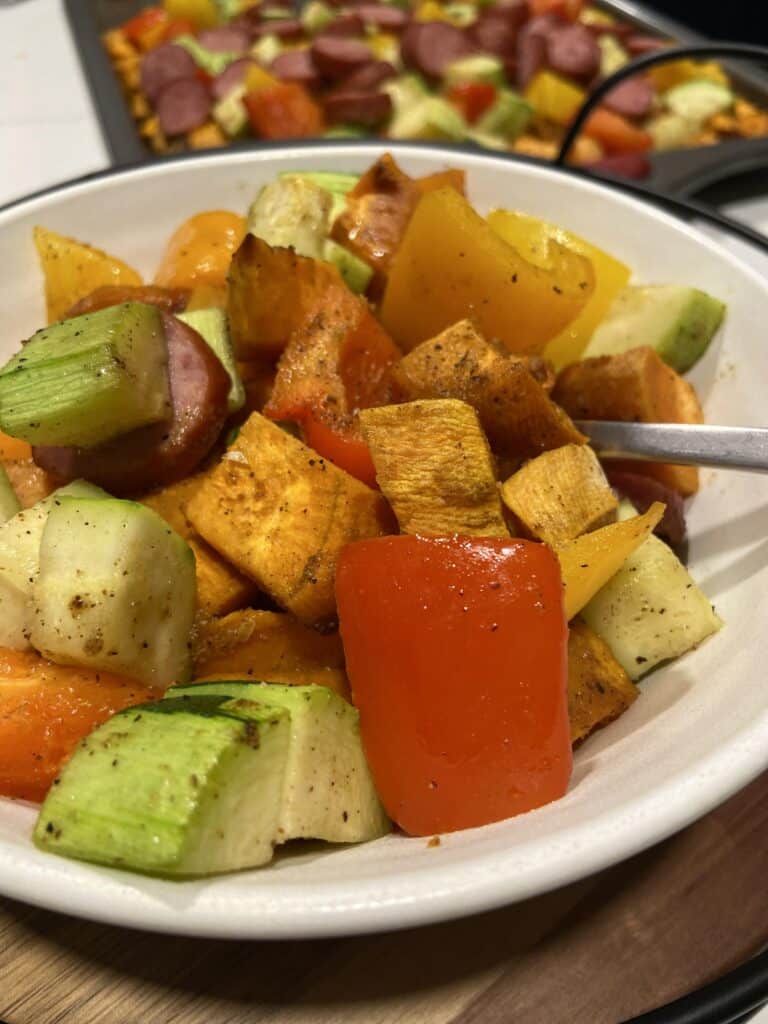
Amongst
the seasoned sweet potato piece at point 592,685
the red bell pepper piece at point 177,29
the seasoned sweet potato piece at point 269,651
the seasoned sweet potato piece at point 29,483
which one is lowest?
the seasoned sweet potato piece at point 592,685

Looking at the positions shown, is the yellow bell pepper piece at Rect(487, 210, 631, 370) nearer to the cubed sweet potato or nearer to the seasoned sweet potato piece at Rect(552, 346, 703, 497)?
the seasoned sweet potato piece at Rect(552, 346, 703, 497)

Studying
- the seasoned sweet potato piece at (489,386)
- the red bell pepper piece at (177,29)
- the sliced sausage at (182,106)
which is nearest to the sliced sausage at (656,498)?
the seasoned sweet potato piece at (489,386)

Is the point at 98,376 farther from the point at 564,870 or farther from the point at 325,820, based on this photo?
the point at 564,870

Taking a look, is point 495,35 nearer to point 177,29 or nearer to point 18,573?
point 177,29

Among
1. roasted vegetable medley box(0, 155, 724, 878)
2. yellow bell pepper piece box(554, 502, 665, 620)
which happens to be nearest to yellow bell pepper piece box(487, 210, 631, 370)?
roasted vegetable medley box(0, 155, 724, 878)

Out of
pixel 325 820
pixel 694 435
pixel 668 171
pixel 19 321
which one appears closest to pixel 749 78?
pixel 668 171

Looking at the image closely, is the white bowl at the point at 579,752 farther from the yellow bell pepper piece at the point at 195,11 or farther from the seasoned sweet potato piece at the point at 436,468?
the yellow bell pepper piece at the point at 195,11

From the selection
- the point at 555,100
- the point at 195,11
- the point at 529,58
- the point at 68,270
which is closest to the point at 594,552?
the point at 68,270
